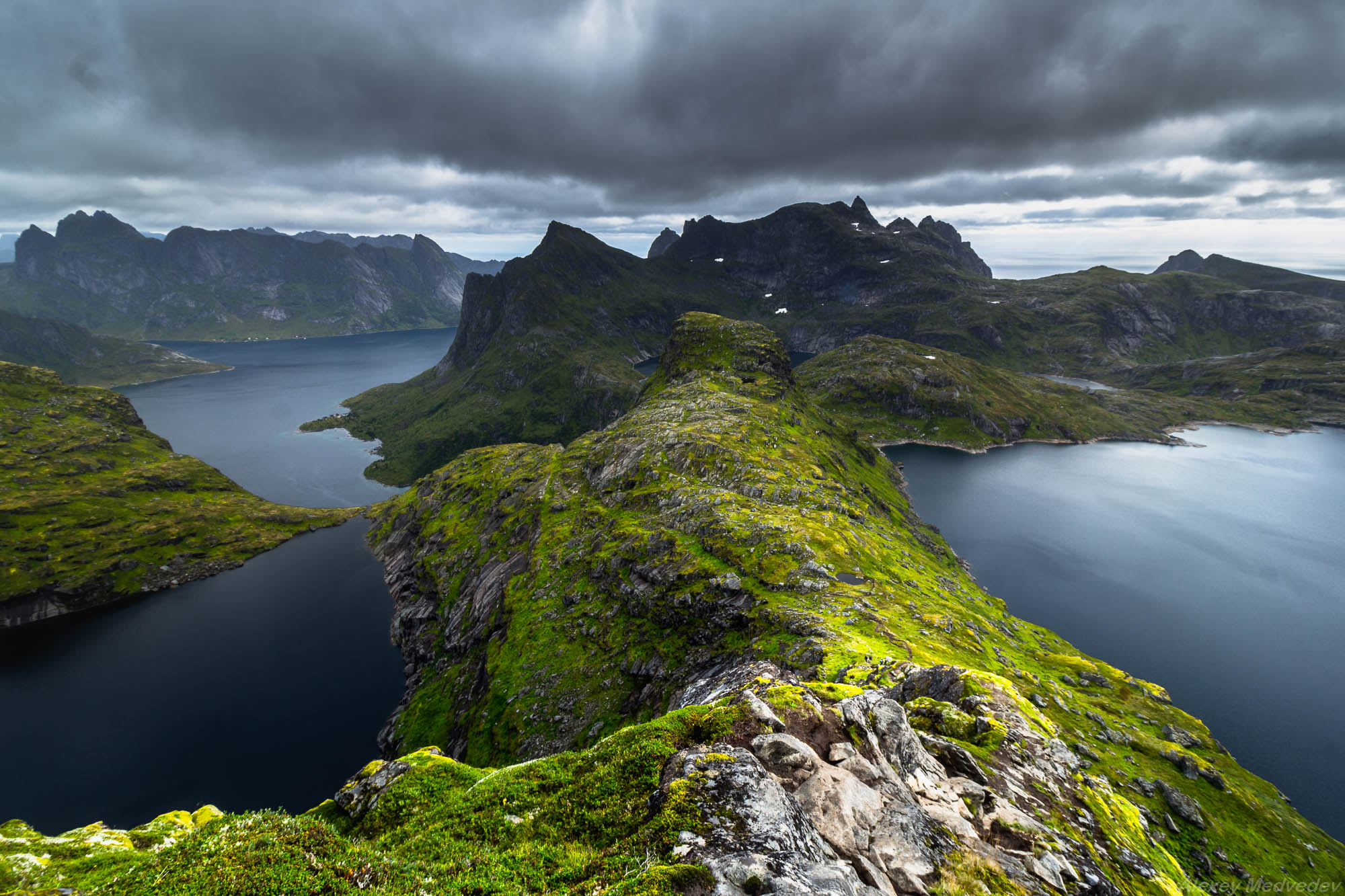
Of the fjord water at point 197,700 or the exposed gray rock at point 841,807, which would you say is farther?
the fjord water at point 197,700

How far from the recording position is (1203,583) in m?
119

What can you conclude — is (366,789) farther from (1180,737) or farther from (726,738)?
(1180,737)

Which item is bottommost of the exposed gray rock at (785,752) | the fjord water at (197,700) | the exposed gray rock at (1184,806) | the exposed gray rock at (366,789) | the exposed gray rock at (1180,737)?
the fjord water at (197,700)

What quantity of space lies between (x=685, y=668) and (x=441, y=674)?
5696 cm

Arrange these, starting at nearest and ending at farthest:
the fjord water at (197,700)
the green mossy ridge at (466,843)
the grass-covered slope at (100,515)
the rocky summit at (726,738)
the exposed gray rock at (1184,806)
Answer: the green mossy ridge at (466,843) → the rocky summit at (726,738) → the exposed gray rock at (1184,806) → the fjord water at (197,700) → the grass-covered slope at (100,515)

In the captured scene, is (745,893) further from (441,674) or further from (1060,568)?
(1060,568)

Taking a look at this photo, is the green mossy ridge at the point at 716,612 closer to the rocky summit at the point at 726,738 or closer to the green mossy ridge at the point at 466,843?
the rocky summit at the point at 726,738

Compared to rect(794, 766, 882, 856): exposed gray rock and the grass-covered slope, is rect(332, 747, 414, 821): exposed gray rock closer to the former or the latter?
rect(794, 766, 882, 856): exposed gray rock

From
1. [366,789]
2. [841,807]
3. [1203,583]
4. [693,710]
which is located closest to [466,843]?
[366,789]

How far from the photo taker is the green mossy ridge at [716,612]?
46.8 m

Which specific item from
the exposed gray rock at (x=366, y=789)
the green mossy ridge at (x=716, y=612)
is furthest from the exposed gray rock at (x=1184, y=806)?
the exposed gray rock at (x=366, y=789)

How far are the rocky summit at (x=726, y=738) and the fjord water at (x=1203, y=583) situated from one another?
2151cm

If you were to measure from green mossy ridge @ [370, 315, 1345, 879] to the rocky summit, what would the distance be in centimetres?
48

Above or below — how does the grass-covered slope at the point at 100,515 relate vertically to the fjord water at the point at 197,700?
above
